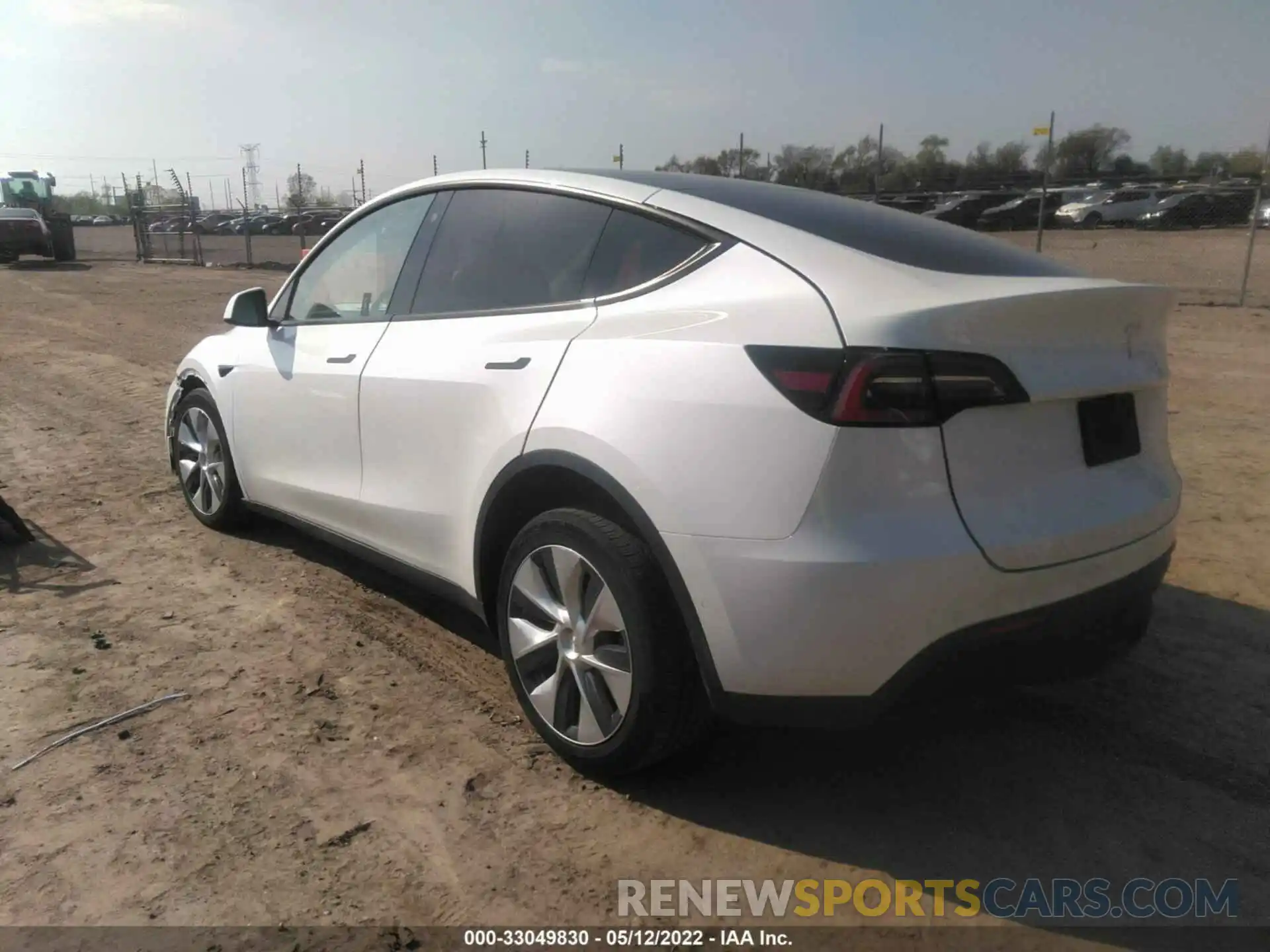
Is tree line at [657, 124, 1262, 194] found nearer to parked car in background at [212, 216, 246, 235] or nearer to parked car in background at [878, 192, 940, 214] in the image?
parked car in background at [878, 192, 940, 214]

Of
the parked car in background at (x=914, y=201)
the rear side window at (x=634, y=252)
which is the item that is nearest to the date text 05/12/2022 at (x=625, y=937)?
the rear side window at (x=634, y=252)

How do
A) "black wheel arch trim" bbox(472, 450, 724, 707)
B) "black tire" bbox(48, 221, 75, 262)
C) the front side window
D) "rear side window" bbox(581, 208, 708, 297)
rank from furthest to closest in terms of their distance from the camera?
"black tire" bbox(48, 221, 75, 262) → the front side window → "rear side window" bbox(581, 208, 708, 297) → "black wheel arch trim" bbox(472, 450, 724, 707)

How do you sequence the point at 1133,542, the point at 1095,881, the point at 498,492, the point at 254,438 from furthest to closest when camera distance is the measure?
the point at 254,438
the point at 498,492
the point at 1133,542
the point at 1095,881

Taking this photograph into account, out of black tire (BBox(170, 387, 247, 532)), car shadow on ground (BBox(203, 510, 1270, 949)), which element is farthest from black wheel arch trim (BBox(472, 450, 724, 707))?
black tire (BBox(170, 387, 247, 532))

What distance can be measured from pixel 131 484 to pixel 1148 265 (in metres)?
17.9

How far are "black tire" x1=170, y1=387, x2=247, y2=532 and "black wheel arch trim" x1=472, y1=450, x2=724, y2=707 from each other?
8.21ft

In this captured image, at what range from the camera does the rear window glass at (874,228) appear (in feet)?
9.12

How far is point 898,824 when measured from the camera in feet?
9.07

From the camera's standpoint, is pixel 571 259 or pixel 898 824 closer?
pixel 898 824

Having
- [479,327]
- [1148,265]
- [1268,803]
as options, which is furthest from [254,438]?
[1148,265]

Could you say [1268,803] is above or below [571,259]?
below

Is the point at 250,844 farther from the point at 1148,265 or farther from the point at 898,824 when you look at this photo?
the point at 1148,265

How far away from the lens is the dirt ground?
Answer: 2559 millimetres

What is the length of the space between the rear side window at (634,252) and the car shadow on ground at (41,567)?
9.29 feet
